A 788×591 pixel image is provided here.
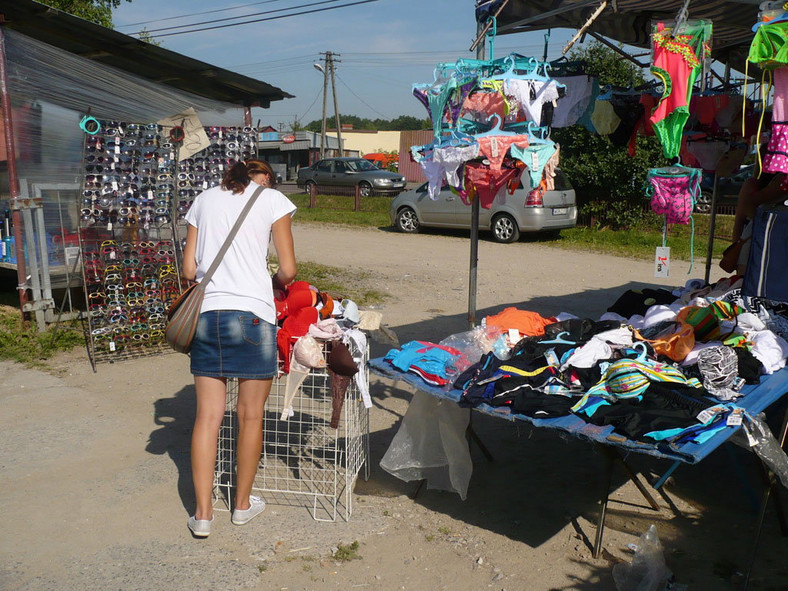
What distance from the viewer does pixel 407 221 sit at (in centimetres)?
1691

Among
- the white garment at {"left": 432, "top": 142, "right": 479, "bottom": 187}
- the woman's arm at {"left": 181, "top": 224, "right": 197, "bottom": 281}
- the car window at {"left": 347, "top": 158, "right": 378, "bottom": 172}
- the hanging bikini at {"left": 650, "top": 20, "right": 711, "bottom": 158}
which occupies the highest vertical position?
the hanging bikini at {"left": 650, "top": 20, "right": 711, "bottom": 158}

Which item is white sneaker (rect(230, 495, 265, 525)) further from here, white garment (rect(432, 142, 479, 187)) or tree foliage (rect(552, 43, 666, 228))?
tree foliage (rect(552, 43, 666, 228))

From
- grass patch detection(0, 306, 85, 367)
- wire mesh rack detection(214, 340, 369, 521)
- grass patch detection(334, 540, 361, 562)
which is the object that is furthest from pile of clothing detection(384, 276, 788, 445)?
grass patch detection(0, 306, 85, 367)

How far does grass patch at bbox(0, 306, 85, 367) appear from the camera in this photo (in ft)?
22.0

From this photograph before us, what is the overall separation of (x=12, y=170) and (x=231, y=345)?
4731 millimetres

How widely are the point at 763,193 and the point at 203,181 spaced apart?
4.99 metres

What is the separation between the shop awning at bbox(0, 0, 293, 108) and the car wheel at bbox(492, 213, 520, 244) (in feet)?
22.2

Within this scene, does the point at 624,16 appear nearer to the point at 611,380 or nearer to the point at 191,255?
the point at 611,380

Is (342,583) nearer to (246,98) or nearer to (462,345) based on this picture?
(462,345)

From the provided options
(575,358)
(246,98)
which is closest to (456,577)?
(575,358)

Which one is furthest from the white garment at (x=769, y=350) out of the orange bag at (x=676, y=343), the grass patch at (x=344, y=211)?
the grass patch at (x=344, y=211)

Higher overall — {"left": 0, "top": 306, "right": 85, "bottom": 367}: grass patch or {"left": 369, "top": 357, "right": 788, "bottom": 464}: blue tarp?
{"left": 369, "top": 357, "right": 788, "bottom": 464}: blue tarp

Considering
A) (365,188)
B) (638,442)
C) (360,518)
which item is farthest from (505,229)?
(638,442)

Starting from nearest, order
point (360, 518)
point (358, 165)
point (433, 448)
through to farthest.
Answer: point (360, 518) → point (433, 448) → point (358, 165)
